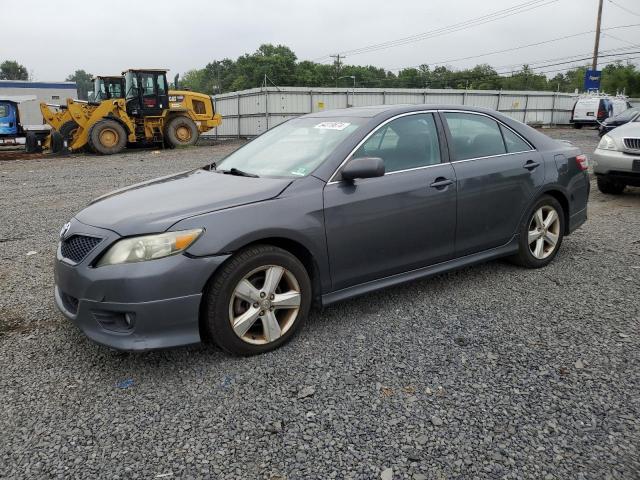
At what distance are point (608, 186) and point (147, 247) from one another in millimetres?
8154

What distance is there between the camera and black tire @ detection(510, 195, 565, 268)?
446 centimetres

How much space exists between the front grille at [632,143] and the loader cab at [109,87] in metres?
17.1

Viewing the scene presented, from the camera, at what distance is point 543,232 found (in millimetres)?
4625

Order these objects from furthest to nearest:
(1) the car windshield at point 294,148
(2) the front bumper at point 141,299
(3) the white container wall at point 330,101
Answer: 1. (3) the white container wall at point 330,101
2. (1) the car windshield at point 294,148
3. (2) the front bumper at point 141,299

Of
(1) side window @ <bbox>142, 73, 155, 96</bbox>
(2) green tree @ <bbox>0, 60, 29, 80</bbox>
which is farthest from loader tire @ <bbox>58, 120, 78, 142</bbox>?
(2) green tree @ <bbox>0, 60, 29, 80</bbox>

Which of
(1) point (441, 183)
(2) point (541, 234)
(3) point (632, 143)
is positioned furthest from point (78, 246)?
(3) point (632, 143)

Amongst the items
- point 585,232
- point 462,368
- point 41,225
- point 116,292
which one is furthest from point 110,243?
point 585,232

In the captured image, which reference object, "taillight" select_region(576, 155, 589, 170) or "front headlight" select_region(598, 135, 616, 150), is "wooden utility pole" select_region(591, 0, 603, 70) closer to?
"front headlight" select_region(598, 135, 616, 150)

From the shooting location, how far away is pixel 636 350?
3.12m

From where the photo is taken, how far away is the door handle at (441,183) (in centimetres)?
378

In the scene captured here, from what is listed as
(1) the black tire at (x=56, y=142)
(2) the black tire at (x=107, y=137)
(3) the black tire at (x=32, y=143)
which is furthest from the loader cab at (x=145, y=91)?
(3) the black tire at (x=32, y=143)

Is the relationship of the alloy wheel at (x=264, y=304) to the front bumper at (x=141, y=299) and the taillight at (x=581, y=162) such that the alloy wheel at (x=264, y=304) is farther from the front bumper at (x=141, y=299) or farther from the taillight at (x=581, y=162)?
the taillight at (x=581, y=162)

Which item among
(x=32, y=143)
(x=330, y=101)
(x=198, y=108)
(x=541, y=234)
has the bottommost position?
(x=541, y=234)

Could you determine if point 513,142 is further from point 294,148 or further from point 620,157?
point 620,157
